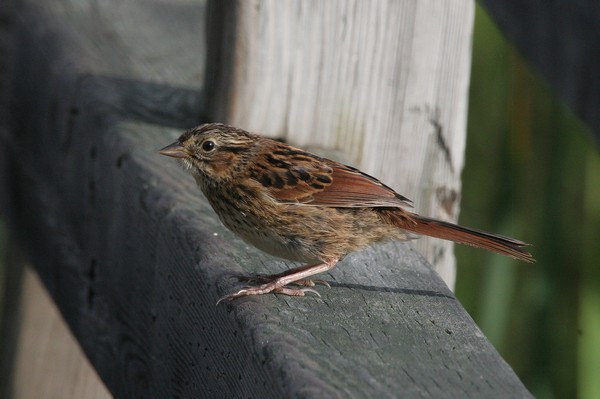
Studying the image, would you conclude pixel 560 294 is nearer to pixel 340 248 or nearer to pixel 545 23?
pixel 340 248

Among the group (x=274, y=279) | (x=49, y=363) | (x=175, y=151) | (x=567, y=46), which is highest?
(x=567, y=46)

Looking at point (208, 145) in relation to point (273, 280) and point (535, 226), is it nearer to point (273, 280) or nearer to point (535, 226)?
point (273, 280)

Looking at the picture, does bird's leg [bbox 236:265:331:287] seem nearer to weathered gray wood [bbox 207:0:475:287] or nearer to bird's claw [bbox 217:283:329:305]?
bird's claw [bbox 217:283:329:305]

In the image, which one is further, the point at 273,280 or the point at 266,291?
the point at 273,280

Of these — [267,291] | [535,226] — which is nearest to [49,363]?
[535,226]

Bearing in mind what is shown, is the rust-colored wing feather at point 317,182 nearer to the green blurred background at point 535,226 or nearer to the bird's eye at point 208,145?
the bird's eye at point 208,145

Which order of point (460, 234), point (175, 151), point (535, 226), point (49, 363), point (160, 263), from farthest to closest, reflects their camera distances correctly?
point (49, 363) → point (535, 226) → point (175, 151) → point (460, 234) → point (160, 263)

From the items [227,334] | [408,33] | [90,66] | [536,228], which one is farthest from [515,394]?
[90,66]
